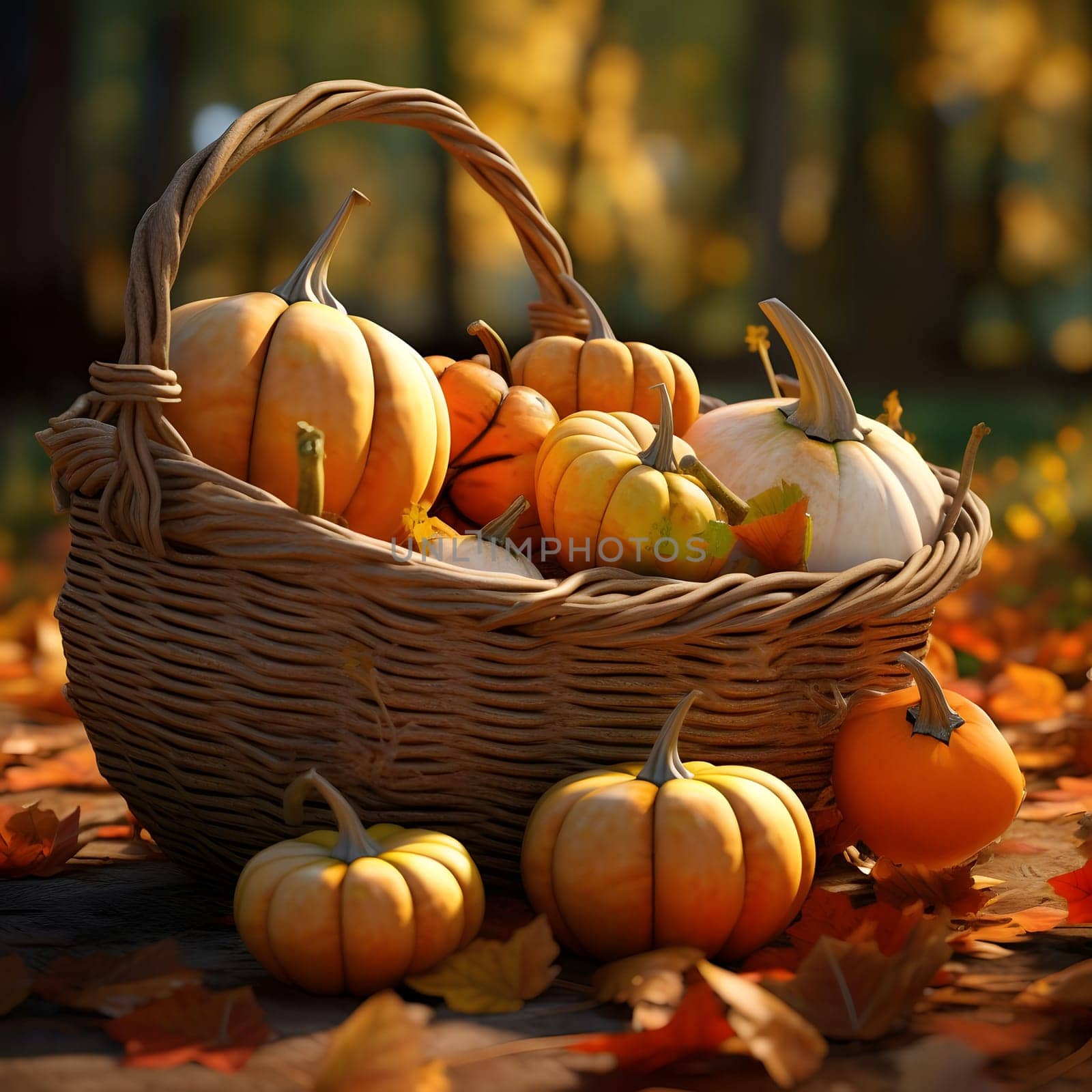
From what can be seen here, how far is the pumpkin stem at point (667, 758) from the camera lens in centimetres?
123

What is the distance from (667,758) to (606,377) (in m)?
0.82

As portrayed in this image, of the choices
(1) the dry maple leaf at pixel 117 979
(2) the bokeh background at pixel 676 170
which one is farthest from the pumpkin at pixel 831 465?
(2) the bokeh background at pixel 676 170

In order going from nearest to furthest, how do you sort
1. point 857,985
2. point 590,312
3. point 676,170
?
point 857,985, point 590,312, point 676,170

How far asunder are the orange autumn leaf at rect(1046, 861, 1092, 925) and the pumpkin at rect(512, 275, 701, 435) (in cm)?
91

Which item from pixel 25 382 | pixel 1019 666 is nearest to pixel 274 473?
pixel 1019 666

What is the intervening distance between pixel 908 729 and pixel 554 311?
102cm

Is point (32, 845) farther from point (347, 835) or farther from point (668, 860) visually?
point (668, 860)

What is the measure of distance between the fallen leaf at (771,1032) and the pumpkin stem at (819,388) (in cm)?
84

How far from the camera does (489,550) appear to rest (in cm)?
144

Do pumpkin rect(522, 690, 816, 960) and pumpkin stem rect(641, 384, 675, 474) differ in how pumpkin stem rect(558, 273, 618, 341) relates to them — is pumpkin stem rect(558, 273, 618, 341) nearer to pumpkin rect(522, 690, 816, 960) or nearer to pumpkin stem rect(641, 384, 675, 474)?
pumpkin stem rect(641, 384, 675, 474)

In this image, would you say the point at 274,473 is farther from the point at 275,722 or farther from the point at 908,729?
the point at 908,729

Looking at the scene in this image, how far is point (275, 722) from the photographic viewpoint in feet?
4.28

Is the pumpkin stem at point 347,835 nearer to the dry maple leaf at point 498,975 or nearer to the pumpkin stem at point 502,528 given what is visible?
the dry maple leaf at point 498,975

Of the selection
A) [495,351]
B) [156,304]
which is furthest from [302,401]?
[495,351]
